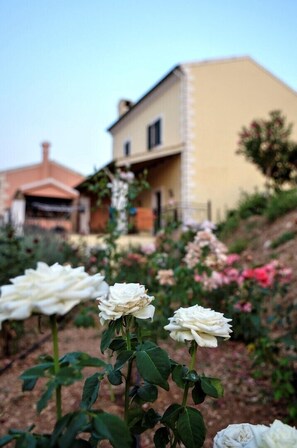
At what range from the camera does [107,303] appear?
742 millimetres

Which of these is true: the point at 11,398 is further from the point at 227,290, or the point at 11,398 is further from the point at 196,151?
the point at 196,151

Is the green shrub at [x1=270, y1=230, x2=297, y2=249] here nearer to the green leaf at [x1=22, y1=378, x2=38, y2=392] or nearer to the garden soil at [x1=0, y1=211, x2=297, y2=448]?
the garden soil at [x1=0, y1=211, x2=297, y2=448]

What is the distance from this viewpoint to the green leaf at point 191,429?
0.63m

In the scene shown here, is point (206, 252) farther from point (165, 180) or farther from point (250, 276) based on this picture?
point (165, 180)

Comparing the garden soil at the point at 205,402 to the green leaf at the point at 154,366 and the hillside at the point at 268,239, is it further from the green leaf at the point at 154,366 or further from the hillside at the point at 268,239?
the hillside at the point at 268,239

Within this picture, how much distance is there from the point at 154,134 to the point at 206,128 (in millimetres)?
2812

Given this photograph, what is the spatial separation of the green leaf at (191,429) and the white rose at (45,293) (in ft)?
1.06

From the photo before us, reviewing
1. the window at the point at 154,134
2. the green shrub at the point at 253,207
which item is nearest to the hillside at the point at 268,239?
the green shrub at the point at 253,207

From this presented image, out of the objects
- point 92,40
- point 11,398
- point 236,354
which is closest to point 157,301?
point 236,354

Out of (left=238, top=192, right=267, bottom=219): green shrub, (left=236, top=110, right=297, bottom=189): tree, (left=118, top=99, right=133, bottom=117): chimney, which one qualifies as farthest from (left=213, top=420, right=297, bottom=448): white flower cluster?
(left=118, top=99, right=133, bottom=117): chimney

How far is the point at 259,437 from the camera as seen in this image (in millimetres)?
597

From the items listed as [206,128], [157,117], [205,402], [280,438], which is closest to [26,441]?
[280,438]

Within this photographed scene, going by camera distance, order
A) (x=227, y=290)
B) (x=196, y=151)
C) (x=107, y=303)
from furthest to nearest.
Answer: (x=196, y=151) → (x=227, y=290) → (x=107, y=303)

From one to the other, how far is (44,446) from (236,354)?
10.7 feet
